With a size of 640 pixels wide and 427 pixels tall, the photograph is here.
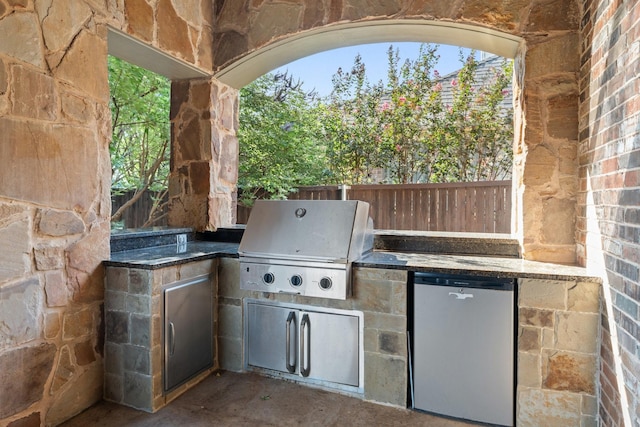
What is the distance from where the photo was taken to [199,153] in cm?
341

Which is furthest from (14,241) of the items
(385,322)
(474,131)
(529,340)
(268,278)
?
(474,131)

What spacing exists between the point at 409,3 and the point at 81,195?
2496 mm

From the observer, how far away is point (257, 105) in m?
5.13

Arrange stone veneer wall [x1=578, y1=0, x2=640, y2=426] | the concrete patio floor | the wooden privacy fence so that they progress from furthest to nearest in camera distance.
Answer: the wooden privacy fence → the concrete patio floor → stone veneer wall [x1=578, y1=0, x2=640, y2=426]

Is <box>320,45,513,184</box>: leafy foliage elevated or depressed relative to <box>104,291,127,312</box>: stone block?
elevated

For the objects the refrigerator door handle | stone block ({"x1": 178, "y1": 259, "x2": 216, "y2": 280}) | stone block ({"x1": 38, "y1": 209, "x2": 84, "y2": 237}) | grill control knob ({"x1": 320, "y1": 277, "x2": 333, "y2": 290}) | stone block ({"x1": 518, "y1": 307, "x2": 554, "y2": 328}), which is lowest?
stone block ({"x1": 518, "y1": 307, "x2": 554, "y2": 328})

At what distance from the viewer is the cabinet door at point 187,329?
2375mm

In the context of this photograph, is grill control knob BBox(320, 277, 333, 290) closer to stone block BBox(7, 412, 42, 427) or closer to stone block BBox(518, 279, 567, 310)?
stone block BBox(518, 279, 567, 310)

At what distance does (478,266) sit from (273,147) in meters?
3.36

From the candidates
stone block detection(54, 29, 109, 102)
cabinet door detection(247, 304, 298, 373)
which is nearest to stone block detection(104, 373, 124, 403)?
cabinet door detection(247, 304, 298, 373)

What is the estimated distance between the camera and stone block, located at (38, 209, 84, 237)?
205cm

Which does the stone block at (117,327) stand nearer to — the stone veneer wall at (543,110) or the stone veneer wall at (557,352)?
the stone veneer wall at (557,352)

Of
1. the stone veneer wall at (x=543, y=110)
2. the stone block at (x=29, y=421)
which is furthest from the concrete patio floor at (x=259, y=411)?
the stone veneer wall at (x=543, y=110)

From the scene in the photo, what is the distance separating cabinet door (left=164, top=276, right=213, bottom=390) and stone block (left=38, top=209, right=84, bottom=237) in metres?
0.63
